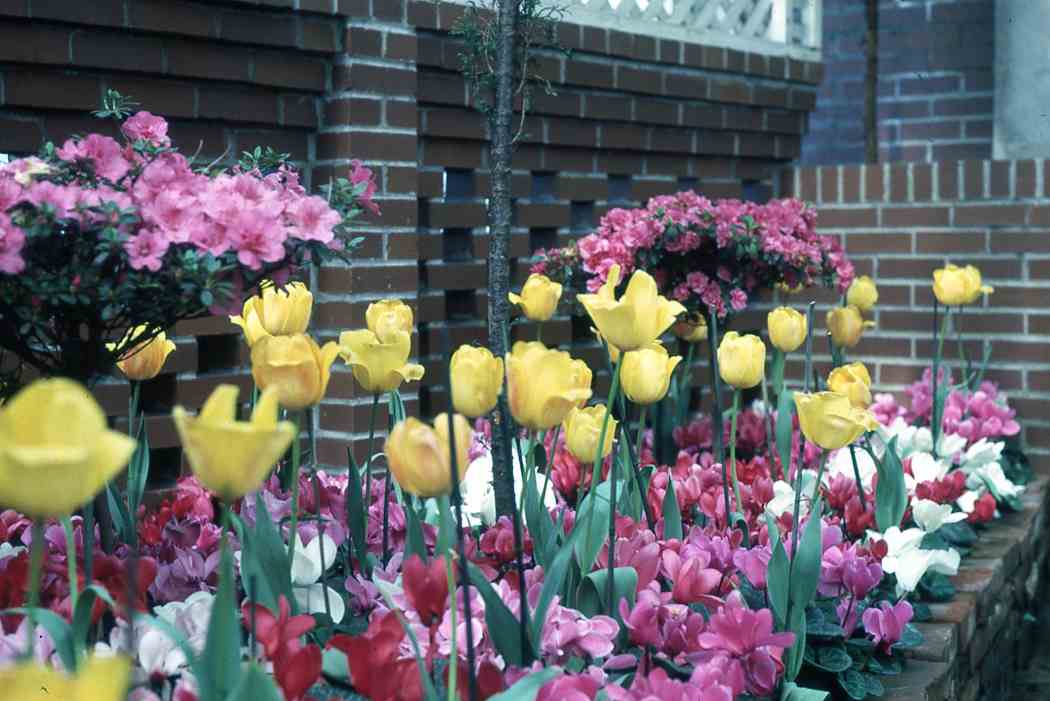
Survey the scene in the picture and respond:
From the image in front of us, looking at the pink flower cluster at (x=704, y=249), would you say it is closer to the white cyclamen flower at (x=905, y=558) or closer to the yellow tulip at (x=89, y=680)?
the white cyclamen flower at (x=905, y=558)

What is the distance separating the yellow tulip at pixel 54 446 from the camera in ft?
3.03

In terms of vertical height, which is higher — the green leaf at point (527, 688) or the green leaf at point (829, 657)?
the green leaf at point (527, 688)

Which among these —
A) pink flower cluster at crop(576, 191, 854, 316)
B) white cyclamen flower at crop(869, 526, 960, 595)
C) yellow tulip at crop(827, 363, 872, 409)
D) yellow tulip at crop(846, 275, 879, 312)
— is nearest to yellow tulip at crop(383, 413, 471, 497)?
yellow tulip at crop(827, 363, 872, 409)

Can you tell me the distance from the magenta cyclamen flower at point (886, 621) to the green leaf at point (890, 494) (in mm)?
544

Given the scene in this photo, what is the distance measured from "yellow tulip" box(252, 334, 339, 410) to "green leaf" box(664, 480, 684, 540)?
859mm

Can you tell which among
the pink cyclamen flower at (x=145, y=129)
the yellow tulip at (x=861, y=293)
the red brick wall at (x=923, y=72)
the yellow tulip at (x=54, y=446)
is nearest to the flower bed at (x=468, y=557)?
the yellow tulip at (x=54, y=446)

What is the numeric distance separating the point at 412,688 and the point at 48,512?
1.80 ft

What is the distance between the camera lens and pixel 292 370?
1484 millimetres

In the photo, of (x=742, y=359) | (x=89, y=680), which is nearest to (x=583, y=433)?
(x=742, y=359)

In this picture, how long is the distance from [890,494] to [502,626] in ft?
4.38

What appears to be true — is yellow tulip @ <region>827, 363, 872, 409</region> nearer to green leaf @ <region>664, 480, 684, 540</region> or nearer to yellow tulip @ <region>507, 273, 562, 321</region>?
green leaf @ <region>664, 480, 684, 540</region>

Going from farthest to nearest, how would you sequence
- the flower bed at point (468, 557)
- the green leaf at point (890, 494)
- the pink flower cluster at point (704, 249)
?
the pink flower cluster at point (704, 249)
the green leaf at point (890, 494)
the flower bed at point (468, 557)

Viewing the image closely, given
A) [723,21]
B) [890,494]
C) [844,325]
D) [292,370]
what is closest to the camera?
[292,370]

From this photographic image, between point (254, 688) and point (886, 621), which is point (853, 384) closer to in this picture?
point (886, 621)
